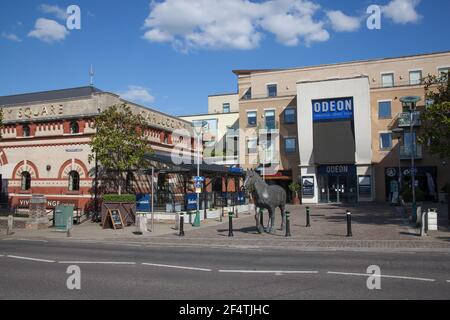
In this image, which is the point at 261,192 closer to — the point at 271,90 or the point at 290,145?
the point at 290,145

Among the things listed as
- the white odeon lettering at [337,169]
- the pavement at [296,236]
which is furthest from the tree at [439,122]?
the white odeon lettering at [337,169]

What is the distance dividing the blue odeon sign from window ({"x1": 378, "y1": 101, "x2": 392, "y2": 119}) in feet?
12.1

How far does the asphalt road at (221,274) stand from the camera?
8109mm

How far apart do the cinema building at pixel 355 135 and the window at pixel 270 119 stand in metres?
0.14

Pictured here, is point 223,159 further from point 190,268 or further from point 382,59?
point 190,268

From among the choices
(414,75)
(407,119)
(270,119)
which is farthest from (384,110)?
(270,119)

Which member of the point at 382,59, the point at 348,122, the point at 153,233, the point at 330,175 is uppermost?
the point at 382,59

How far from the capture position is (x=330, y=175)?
45.9 m

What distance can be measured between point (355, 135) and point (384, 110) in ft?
15.6

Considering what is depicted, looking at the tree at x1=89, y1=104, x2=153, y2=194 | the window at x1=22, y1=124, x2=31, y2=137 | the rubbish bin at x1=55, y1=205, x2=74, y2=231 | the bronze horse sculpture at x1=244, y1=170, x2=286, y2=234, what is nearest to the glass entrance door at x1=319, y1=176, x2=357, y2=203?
the tree at x1=89, y1=104, x2=153, y2=194

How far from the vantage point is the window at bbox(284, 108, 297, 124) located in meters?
48.9

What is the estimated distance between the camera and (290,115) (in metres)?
49.1
